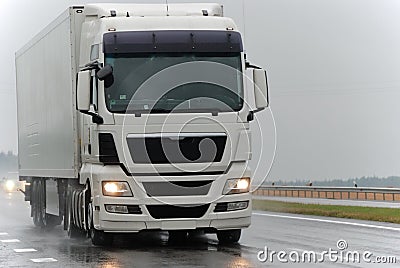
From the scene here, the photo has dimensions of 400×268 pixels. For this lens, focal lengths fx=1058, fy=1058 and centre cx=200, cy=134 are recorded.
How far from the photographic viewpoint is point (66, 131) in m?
19.7

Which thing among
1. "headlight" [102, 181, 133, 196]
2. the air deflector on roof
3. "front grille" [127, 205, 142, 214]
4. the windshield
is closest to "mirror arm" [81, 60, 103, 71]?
the windshield

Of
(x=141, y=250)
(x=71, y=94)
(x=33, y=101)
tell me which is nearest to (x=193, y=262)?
(x=141, y=250)

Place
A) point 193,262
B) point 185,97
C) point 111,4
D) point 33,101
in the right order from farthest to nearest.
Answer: point 33,101 → point 111,4 → point 185,97 → point 193,262

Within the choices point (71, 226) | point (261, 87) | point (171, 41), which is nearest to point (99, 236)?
point (71, 226)

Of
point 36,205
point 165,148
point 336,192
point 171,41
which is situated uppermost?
point 171,41

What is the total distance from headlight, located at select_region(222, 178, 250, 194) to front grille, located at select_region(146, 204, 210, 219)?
427 millimetres

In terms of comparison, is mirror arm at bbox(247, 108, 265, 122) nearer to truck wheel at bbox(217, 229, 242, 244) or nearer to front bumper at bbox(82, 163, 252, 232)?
front bumper at bbox(82, 163, 252, 232)

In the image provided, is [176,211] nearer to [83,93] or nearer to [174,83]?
[174,83]

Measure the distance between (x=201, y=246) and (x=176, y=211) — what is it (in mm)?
1125

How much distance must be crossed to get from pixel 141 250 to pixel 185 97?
2.55m

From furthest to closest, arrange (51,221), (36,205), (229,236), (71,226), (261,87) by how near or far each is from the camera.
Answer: (36,205) → (51,221) → (71,226) → (229,236) → (261,87)

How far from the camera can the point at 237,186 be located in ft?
55.0

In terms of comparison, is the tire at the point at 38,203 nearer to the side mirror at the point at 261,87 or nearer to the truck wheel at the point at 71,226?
the truck wheel at the point at 71,226

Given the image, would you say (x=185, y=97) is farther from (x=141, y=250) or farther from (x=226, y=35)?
(x=141, y=250)
